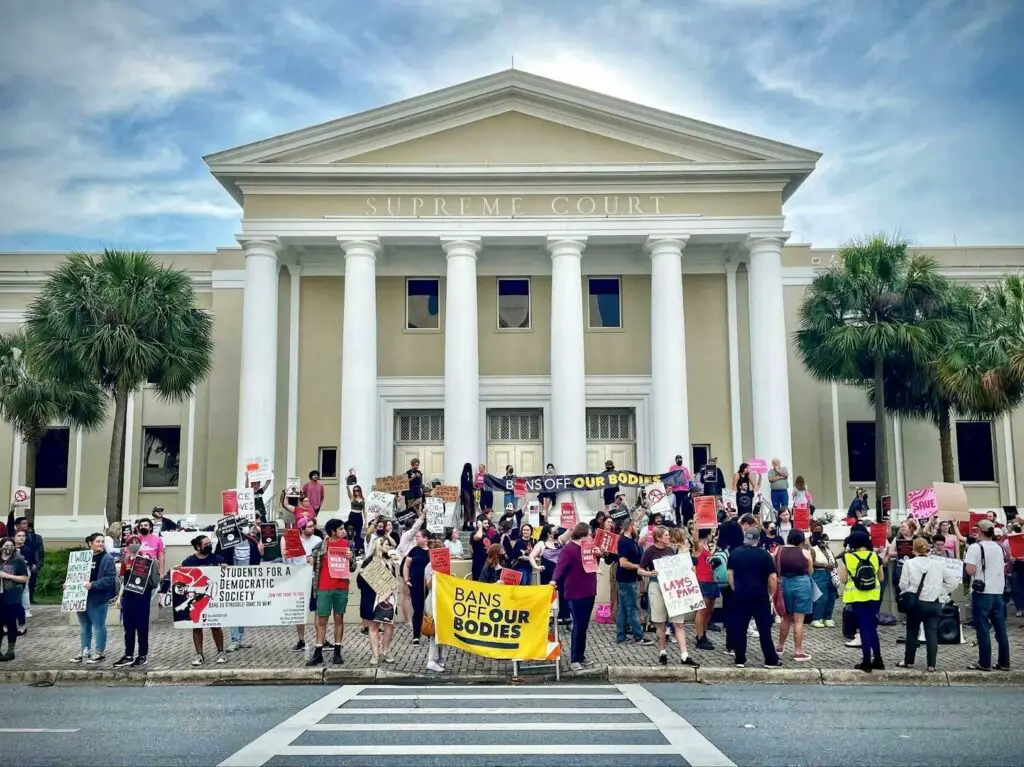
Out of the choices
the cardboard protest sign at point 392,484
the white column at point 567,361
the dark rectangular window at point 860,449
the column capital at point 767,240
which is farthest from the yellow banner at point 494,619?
the dark rectangular window at point 860,449

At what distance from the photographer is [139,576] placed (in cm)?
1287

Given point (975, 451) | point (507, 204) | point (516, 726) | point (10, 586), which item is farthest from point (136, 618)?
point (975, 451)

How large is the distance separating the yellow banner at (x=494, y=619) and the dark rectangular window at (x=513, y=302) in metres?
17.6

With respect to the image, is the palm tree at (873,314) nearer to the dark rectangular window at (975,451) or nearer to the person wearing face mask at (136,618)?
the dark rectangular window at (975,451)

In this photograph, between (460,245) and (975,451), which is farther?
(975,451)

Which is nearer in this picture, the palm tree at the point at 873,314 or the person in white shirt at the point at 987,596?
the person in white shirt at the point at 987,596

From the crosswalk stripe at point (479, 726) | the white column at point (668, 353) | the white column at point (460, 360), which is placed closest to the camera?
the crosswalk stripe at point (479, 726)

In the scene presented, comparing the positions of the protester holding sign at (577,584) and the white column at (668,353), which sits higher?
the white column at (668,353)

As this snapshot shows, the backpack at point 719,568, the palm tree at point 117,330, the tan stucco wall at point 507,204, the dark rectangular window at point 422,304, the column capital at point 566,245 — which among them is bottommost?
the backpack at point 719,568

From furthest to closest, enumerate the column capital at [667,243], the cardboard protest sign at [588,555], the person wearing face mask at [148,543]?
the column capital at [667,243] < the person wearing face mask at [148,543] < the cardboard protest sign at [588,555]

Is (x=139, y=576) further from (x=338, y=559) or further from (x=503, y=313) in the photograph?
(x=503, y=313)

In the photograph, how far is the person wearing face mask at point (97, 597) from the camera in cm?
1318

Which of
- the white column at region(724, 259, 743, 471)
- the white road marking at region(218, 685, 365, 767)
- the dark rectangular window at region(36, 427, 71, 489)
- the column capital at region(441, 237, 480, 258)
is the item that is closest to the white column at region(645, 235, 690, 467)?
the white column at region(724, 259, 743, 471)

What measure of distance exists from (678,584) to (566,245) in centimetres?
1547
